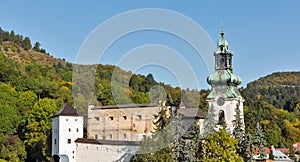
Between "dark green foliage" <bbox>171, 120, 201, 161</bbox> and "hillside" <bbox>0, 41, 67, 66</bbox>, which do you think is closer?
"dark green foliage" <bbox>171, 120, 201, 161</bbox>

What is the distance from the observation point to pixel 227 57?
178 ft

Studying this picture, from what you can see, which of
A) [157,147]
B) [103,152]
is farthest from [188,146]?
[103,152]

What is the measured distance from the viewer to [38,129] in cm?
5691

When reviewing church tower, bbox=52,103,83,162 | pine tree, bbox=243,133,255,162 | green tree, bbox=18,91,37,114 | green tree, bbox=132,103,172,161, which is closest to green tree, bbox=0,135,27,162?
church tower, bbox=52,103,83,162

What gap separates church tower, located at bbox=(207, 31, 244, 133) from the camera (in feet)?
168

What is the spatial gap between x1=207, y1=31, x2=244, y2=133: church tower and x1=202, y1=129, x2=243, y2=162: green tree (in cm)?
772

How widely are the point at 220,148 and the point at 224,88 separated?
12790 mm

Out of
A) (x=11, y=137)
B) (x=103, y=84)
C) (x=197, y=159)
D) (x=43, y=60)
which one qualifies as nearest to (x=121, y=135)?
(x=11, y=137)

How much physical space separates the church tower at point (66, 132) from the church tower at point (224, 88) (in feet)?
42.0

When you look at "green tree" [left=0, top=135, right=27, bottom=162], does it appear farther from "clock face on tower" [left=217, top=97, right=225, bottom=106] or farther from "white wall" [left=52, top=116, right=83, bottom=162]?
"clock face on tower" [left=217, top=97, right=225, bottom=106]

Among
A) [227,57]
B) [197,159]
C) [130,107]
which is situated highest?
[227,57]

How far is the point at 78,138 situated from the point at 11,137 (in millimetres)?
12424

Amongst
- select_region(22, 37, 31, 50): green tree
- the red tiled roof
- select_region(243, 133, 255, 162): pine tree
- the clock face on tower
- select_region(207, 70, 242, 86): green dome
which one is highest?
select_region(22, 37, 31, 50): green tree

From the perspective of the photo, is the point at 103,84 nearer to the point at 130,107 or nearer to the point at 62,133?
the point at 130,107
